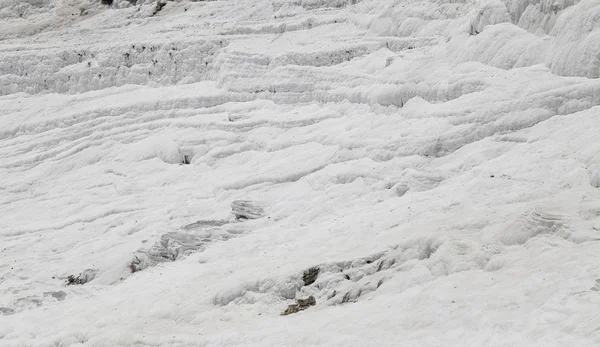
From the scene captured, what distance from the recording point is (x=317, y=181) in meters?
23.6

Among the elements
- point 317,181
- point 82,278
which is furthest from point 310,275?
point 82,278

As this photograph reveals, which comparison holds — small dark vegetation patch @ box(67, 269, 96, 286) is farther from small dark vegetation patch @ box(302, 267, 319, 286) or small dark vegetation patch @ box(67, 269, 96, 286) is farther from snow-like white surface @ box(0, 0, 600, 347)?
small dark vegetation patch @ box(302, 267, 319, 286)

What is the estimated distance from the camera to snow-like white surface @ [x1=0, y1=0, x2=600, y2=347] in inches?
574

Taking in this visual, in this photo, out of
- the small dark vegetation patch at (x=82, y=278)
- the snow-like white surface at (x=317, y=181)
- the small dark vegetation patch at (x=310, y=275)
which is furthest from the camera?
the small dark vegetation patch at (x=82, y=278)

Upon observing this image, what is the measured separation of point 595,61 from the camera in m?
22.3

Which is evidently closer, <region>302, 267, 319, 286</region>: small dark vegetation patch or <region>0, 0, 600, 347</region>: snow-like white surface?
<region>0, 0, 600, 347</region>: snow-like white surface

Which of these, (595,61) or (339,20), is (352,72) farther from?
(595,61)

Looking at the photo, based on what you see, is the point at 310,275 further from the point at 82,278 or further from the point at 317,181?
the point at 82,278

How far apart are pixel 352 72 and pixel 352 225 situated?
554 inches

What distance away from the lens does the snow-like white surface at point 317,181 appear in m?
14.6

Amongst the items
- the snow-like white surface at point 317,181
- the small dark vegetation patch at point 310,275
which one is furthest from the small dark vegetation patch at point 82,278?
the small dark vegetation patch at point 310,275

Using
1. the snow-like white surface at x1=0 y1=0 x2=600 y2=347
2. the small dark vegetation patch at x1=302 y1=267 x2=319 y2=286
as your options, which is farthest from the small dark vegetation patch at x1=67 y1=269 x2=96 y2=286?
the small dark vegetation patch at x1=302 y1=267 x2=319 y2=286

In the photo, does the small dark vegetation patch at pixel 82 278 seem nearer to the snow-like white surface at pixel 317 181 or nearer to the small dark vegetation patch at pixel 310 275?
the snow-like white surface at pixel 317 181

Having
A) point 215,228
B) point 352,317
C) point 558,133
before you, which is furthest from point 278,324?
point 558,133
